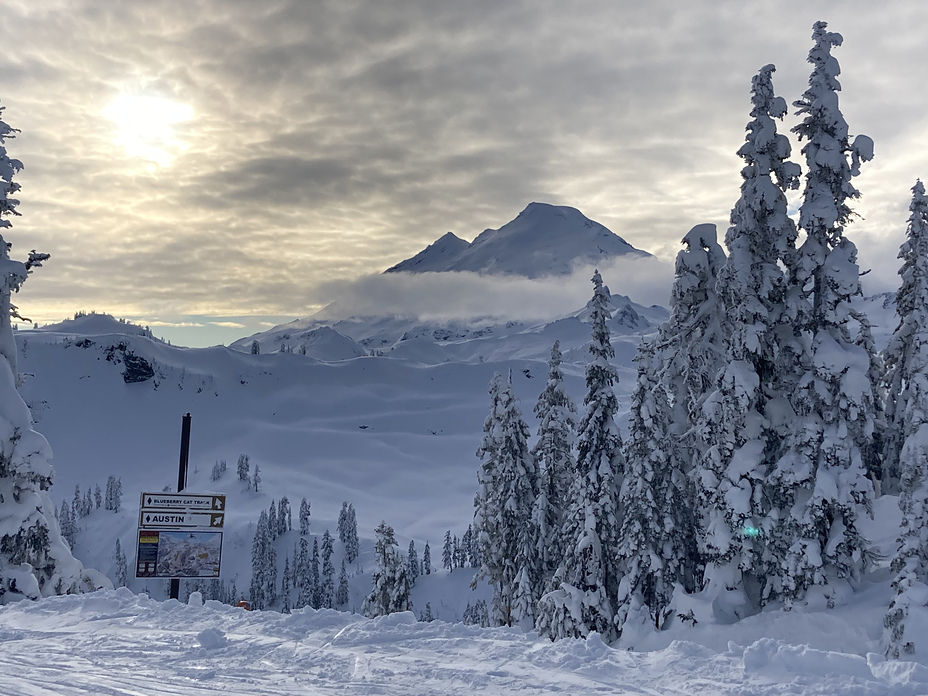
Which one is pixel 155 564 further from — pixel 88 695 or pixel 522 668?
pixel 522 668

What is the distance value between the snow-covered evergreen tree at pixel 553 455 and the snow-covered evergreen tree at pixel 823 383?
12.4m

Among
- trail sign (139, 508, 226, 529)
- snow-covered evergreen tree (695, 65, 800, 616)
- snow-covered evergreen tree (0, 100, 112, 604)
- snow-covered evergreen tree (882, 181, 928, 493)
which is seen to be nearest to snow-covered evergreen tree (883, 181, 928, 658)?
snow-covered evergreen tree (882, 181, 928, 493)

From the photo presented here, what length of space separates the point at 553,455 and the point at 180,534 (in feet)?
54.0

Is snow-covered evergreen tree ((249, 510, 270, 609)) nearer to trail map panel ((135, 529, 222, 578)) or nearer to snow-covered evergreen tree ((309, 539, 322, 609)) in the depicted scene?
snow-covered evergreen tree ((309, 539, 322, 609))

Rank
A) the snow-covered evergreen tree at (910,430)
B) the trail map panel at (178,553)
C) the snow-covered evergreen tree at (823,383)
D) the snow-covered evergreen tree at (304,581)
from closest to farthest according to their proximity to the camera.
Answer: the snow-covered evergreen tree at (910,430)
the snow-covered evergreen tree at (823,383)
the trail map panel at (178,553)
the snow-covered evergreen tree at (304,581)

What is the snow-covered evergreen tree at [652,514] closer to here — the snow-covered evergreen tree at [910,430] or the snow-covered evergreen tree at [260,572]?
the snow-covered evergreen tree at [910,430]

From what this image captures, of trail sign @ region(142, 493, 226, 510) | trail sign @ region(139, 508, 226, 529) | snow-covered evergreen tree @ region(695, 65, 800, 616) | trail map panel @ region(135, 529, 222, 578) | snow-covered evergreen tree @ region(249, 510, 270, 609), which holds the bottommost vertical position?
snow-covered evergreen tree @ region(249, 510, 270, 609)

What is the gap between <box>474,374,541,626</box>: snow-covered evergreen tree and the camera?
32.4 m

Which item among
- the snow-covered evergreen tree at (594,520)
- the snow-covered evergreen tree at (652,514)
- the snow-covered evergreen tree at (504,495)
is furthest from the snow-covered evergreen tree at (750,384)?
the snow-covered evergreen tree at (504,495)

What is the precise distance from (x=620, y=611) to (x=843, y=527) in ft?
23.6

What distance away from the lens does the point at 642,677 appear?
941 cm

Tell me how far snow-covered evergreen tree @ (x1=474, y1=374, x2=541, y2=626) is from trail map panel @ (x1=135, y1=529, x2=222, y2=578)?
14085mm

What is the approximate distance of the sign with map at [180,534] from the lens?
20.4 metres

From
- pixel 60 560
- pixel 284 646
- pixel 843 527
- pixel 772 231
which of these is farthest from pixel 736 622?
pixel 60 560
